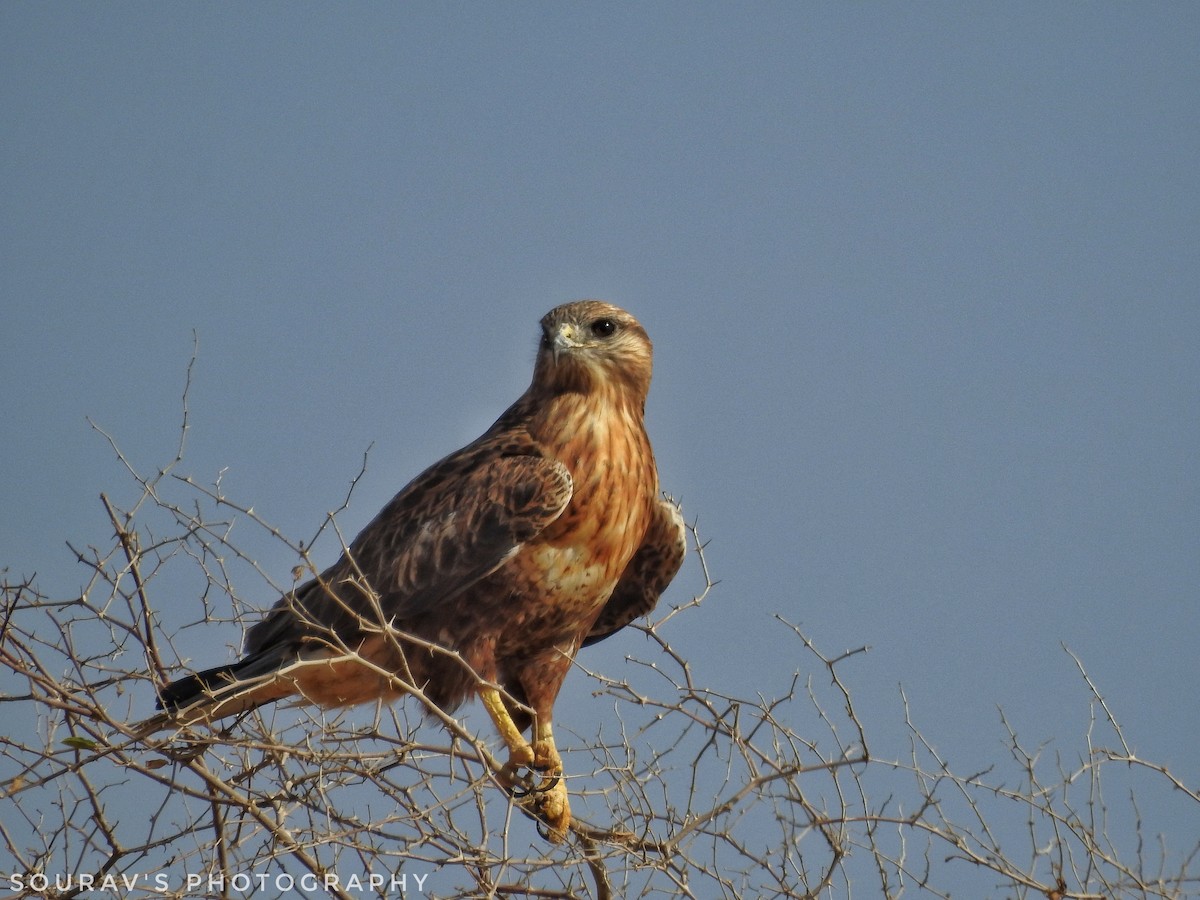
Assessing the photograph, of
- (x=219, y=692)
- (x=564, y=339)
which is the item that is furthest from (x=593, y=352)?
(x=219, y=692)

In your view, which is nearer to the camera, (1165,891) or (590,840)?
(1165,891)

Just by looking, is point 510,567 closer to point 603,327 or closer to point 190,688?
point 603,327

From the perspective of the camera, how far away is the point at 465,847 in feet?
13.6

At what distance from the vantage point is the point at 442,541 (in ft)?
16.0

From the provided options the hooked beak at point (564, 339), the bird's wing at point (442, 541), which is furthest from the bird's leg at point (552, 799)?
the hooked beak at point (564, 339)

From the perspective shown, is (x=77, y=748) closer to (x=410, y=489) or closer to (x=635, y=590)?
(x=410, y=489)

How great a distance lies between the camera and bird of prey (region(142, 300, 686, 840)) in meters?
4.85

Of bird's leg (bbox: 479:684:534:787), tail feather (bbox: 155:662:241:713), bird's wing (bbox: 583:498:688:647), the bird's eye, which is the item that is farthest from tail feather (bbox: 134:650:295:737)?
the bird's eye

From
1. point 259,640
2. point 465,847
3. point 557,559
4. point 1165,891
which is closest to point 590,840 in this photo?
point 465,847

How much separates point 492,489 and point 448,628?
51 centimetres

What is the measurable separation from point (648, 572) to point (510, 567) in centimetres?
87

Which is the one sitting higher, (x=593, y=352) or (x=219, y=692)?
(x=593, y=352)

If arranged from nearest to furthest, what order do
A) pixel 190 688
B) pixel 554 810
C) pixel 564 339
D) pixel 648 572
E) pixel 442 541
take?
pixel 190 688 → pixel 442 541 → pixel 554 810 → pixel 564 339 → pixel 648 572

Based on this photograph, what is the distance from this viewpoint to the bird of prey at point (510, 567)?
4852 millimetres
